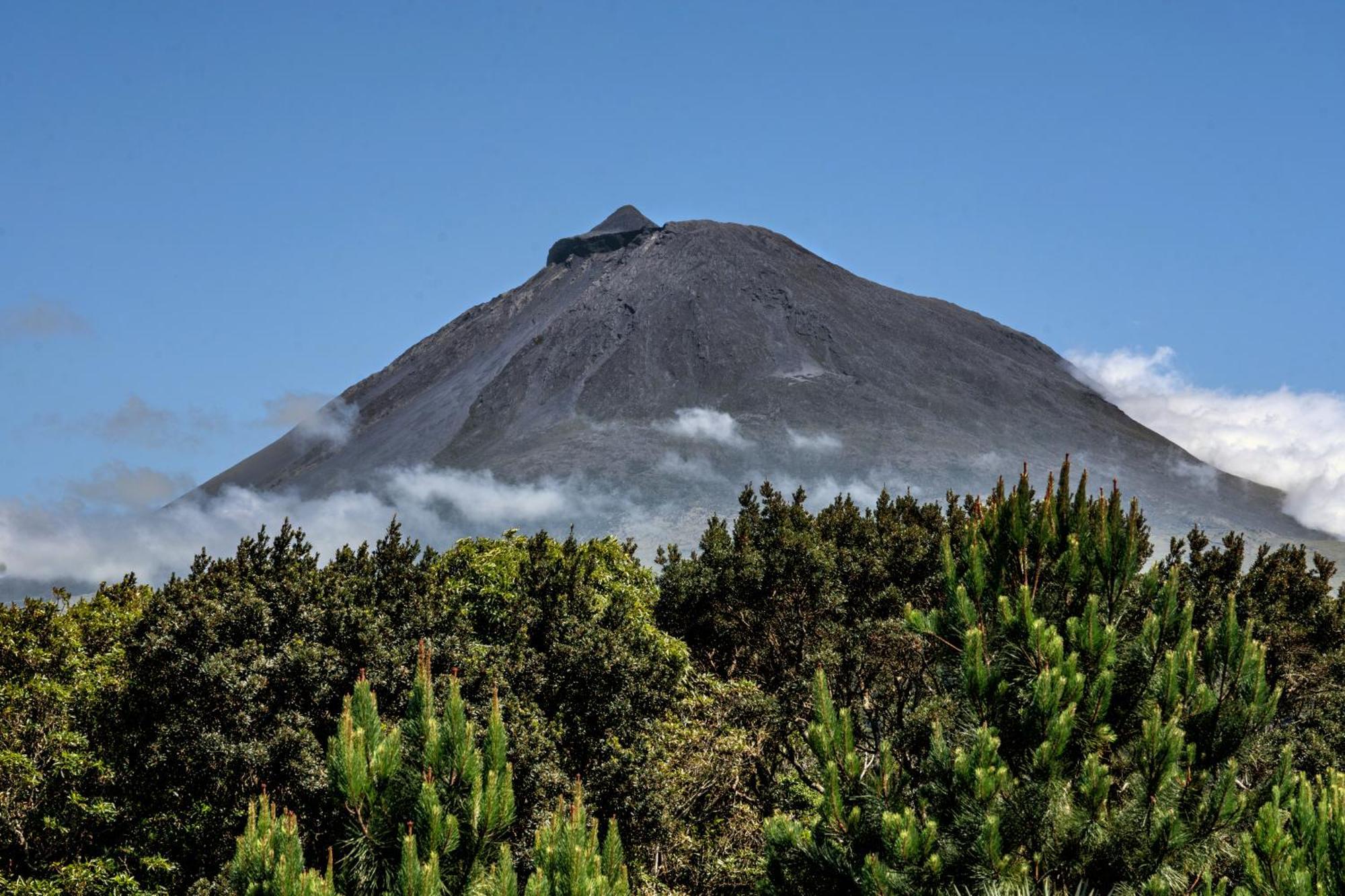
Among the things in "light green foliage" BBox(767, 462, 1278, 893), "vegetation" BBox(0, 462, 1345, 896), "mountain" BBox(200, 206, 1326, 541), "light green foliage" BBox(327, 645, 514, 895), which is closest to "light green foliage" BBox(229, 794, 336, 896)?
"vegetation" BBox(0, 462, 1345, 896)

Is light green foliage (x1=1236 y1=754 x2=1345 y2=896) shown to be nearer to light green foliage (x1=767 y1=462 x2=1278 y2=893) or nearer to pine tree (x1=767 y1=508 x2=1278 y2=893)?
light green foliage (x1=767 y1=462 x2=1278 y2=893)

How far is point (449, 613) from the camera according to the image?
943 inches

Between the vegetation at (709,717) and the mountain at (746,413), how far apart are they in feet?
335

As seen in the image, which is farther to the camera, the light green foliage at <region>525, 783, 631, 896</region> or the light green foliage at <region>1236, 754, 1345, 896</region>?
the light green foliage at <region>1236, 754, 1345, 896</region>

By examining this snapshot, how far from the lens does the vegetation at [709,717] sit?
386 inches

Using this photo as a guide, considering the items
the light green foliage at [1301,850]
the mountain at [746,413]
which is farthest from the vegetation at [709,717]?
the mountain at [746,413]

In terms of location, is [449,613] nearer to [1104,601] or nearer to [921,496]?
[1104,601]

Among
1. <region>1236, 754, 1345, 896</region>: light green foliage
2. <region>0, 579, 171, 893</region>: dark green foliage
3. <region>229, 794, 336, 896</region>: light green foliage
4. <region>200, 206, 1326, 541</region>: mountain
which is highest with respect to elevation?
<region>200, 206, 1326, 541</region>: mountain

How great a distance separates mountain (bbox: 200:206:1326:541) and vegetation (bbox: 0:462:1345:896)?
335 feet

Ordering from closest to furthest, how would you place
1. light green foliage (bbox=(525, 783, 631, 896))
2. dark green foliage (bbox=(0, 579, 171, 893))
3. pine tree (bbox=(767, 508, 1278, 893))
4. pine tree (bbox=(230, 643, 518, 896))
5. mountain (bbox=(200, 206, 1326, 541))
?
1. light green foliage (bbox=(525, 783, 631, 896))
2. pine tree (bbox=(230, 643, 518, 896))
3. pine tree (bbox=(767, 508, 1278, 893))
4. dark green foliage (bbox=(0, 579, 171, 893))
5. mountain (bbox=(200, 206, 1326, 541))

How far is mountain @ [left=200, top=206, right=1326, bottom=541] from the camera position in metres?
146

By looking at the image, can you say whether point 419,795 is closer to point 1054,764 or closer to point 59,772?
point 1054,764

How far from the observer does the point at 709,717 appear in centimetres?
2558

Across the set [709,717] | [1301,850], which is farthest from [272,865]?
[709,717]
